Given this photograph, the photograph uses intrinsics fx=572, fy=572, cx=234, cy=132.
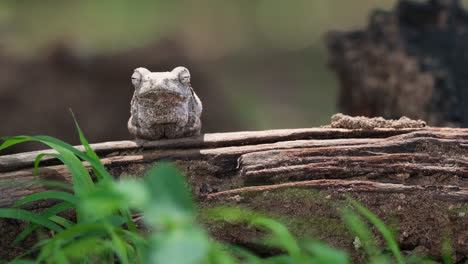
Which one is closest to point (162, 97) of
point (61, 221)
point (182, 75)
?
point (182, 75)

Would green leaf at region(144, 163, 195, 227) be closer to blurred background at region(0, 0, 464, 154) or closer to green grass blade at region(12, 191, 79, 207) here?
green grass blade at region(12, 191, 79, 207)

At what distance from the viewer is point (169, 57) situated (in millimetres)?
8383

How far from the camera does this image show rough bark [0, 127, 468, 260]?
2.56 m

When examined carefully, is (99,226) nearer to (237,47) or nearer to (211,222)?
(211,222)

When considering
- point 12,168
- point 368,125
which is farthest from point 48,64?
point 368,125

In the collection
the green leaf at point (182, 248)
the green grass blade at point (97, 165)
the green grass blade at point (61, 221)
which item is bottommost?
the green grass blade at point (61, 221)

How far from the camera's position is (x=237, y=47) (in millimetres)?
8750

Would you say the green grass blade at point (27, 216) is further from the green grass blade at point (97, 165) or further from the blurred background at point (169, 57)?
the blurred background at point (169, 57)

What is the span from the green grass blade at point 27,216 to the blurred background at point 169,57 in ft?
16.8

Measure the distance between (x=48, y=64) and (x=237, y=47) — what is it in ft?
9.11

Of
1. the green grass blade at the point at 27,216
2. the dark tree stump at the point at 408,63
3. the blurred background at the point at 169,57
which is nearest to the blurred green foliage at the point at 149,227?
the green grass blade at the point at 27,216

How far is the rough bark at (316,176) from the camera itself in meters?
2.56

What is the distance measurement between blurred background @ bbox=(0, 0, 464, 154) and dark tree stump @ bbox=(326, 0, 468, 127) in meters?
1.61

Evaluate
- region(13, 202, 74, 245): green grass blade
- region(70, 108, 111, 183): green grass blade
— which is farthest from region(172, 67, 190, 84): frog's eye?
region(13, 202, 74, 245): green grass blade
